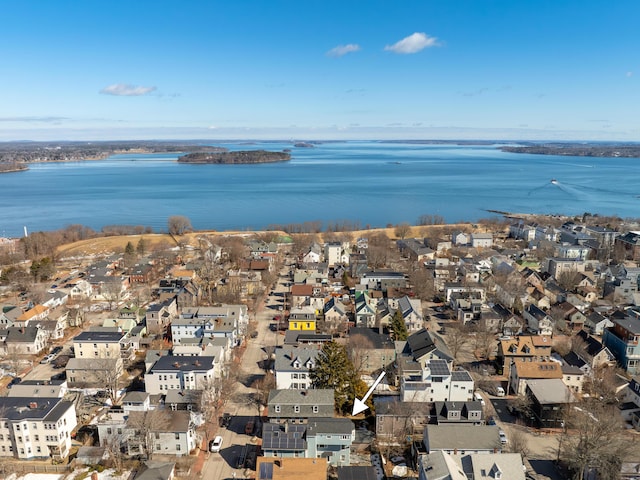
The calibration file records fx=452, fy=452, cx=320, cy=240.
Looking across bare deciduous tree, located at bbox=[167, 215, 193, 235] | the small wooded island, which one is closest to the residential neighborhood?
bare deciduous tree, located at bbox=[167, 215, 193, 235]

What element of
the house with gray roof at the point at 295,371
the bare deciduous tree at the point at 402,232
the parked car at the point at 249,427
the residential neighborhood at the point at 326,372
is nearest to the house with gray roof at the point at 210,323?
the residential neighborhood at the point at 326,372

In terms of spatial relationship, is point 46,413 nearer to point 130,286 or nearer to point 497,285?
point 130,286

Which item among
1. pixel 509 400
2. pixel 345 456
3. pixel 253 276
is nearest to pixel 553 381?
pixel 509 400

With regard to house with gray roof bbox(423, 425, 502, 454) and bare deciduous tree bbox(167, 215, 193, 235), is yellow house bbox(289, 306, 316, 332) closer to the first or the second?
house with gray roof bbox(423, 425, 502, 454)

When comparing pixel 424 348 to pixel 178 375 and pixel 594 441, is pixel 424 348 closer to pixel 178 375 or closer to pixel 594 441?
pixel 594 441

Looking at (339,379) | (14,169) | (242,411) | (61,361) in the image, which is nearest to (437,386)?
(339,379)

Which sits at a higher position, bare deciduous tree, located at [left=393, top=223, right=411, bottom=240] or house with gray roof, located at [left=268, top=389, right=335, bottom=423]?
bare deciduous tree, located at [left=393, top=223, right=411, bottom=240]

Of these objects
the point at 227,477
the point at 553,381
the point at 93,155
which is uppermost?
the point at 93,155
